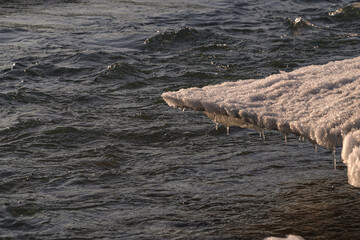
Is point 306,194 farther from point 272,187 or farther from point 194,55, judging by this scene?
point 194,55

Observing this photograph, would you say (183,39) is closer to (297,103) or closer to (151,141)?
(151,141)

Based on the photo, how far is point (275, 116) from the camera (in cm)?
404

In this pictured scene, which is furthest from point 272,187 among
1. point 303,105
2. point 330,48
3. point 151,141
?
point 330,48

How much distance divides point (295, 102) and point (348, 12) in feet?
31.7

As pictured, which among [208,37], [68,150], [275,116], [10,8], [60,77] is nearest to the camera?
[275,116]

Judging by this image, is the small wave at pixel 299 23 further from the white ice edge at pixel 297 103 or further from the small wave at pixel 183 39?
the white ice edge at pixel 297 103

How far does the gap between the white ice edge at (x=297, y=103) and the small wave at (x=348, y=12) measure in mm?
8656

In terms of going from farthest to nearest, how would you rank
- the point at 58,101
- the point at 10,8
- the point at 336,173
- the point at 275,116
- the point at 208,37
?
the point at 10,8 < the point at 208,37 < the point at 58,101 < the point at 336,173 < the point at 275,116

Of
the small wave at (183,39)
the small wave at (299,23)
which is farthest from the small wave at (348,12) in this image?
the small wave at (183,39)

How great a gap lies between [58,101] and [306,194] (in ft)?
13.2

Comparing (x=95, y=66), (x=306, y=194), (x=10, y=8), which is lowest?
(x=306, y=194)

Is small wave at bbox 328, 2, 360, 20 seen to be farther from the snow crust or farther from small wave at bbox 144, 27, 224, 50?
the snow crust

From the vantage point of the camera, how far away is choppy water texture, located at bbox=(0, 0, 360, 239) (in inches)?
186

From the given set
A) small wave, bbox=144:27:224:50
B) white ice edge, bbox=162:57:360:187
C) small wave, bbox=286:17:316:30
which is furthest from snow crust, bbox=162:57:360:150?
small wave, bbox=286:17:316:30
